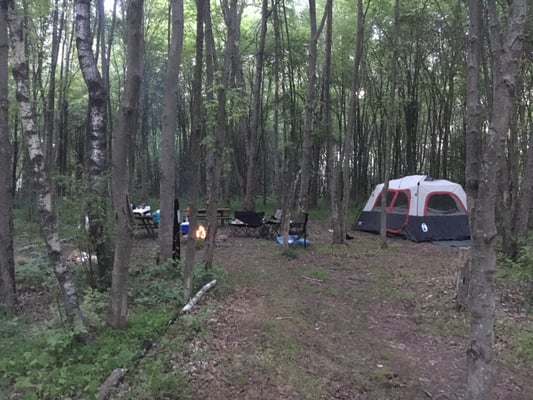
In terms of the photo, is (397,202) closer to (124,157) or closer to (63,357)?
(124,157)

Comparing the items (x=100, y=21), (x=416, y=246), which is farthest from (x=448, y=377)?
(x=100, y=21)

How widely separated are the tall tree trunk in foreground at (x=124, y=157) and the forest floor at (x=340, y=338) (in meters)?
0.64

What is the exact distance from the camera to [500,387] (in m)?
3.97

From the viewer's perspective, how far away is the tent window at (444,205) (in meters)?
12.7

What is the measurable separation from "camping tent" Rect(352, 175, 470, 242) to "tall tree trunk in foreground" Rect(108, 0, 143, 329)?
9.49m

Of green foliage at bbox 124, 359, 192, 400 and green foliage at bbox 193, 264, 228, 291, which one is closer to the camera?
green foliage at bbox 124, 359, 192, 400

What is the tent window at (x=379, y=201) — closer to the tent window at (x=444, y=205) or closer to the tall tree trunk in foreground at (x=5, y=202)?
the tent window at (x=444, y=205)

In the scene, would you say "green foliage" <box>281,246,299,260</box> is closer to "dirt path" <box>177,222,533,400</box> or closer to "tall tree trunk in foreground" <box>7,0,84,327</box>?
"dirt path" <box>177,222,533,400</box>

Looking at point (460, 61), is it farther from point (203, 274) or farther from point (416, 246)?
point (203, 274)

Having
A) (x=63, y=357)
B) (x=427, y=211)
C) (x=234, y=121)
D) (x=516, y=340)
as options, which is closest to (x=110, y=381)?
(x=63, y=357)

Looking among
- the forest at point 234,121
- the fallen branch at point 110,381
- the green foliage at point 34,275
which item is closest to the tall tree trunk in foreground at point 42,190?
the forest at point 234,121

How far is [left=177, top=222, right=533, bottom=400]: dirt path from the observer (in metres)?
3.84

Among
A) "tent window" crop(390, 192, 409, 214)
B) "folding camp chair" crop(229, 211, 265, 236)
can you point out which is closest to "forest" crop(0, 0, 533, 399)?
"folding camp chair" crop(229, 211, 265, 236)

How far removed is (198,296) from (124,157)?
84.8 inches
